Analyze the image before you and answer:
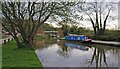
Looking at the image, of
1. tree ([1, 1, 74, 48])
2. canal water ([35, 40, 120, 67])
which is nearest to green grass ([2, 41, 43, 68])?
canal water ([35, 40, 120, 67])

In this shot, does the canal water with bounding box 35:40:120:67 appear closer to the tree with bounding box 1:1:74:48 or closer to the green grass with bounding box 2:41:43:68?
the green grass with bounding box 2:41:43:68

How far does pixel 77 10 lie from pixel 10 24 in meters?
6.78

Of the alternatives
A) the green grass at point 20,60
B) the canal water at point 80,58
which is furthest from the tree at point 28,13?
the green grass at point 20,60

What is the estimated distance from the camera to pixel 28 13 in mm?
20859

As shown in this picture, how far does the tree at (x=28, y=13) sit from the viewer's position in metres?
19.3

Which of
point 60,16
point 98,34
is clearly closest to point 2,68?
point 60,16

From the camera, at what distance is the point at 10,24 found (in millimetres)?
21125

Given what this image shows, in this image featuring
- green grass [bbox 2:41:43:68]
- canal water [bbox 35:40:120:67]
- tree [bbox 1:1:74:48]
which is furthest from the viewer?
tree [bbox 1:1:74:48]

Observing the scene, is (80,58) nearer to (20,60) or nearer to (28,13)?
(20,60)

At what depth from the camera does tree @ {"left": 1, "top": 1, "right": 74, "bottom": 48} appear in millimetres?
19328

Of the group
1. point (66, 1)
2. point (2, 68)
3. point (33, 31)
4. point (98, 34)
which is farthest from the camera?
point (98, 34)

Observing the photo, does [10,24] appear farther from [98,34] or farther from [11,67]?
[98,34]

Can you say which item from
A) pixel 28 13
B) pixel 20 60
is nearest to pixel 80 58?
pixel 20 60

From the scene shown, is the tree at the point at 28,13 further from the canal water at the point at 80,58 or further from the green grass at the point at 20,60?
the green grass at the point at 20,60
